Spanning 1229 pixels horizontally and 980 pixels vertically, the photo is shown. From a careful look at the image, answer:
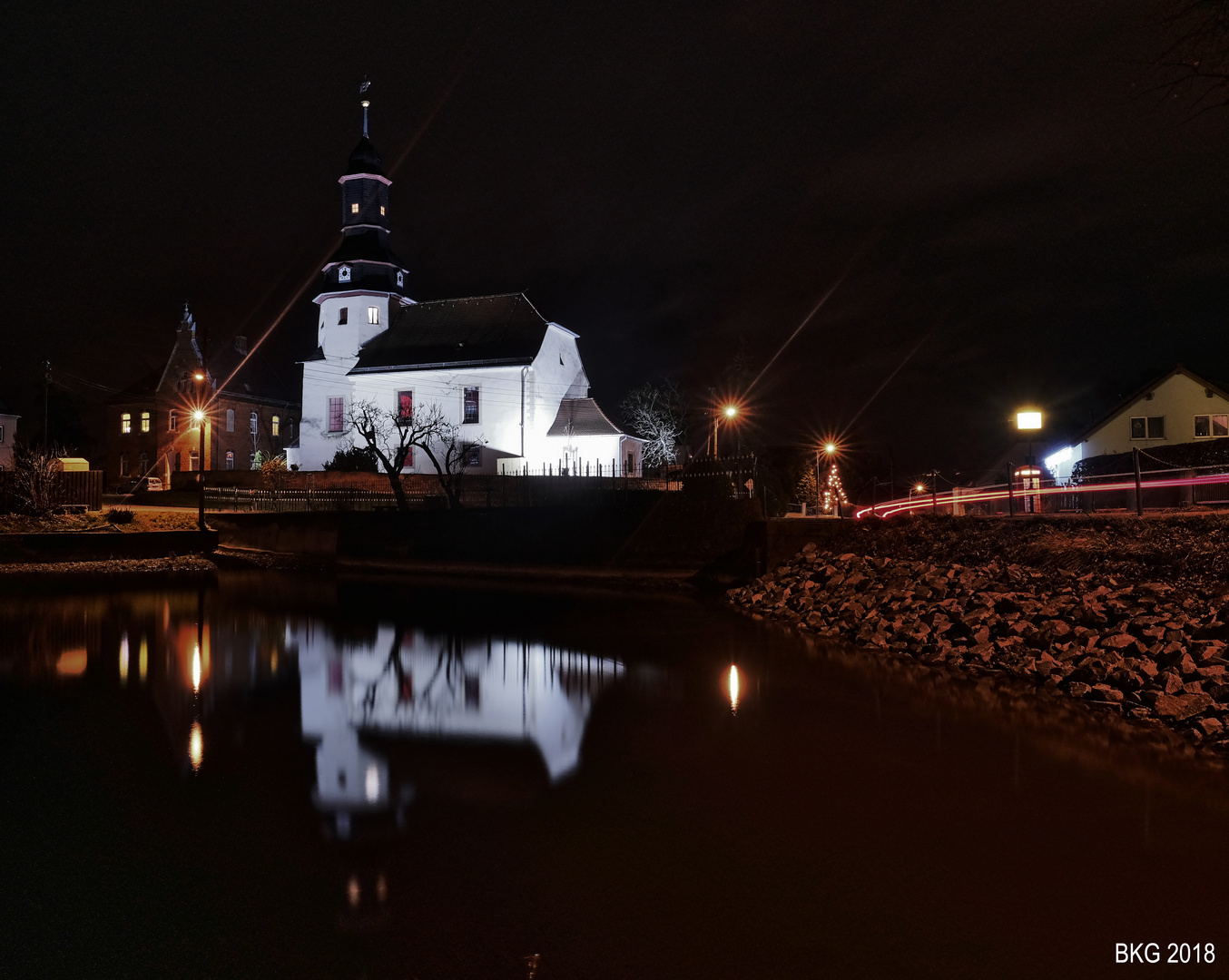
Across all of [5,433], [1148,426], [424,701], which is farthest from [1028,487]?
[5,433]

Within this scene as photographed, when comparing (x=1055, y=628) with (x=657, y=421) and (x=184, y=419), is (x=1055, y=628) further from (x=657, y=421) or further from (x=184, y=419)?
(x=184, y=419)

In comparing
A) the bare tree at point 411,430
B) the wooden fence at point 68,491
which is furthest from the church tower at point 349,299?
the wooden fence at point 68,491

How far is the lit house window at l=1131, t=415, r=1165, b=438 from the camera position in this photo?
3819cm

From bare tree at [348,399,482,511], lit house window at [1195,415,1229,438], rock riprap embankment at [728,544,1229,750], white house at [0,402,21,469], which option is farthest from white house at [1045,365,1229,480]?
white house at [0,402,21,469]

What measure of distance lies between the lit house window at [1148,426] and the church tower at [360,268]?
137ft

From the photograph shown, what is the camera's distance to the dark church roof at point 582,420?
45.2 metres

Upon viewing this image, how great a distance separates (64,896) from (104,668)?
8.70m

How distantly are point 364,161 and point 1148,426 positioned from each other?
150ft

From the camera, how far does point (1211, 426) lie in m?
36.3

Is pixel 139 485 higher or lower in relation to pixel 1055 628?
higher

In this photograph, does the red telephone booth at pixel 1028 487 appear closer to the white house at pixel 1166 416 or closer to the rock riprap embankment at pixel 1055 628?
the rock riprap embankment at pixel 1055 628

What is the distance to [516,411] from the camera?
46.3 m

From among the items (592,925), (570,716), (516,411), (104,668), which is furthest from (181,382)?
(592,925)

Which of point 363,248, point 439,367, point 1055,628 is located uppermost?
point 363,248
